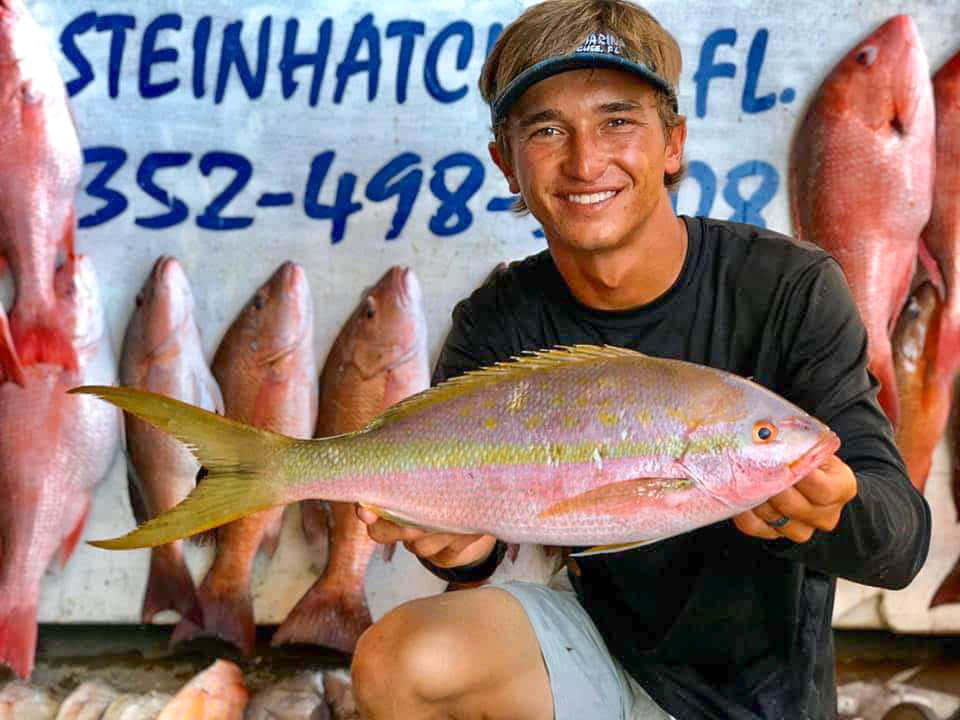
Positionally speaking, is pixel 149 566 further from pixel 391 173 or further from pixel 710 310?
pixel 710 310

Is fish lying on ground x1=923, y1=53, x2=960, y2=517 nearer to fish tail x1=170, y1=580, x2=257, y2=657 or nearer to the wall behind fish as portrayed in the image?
the wall behind fish

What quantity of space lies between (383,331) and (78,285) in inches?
35.7

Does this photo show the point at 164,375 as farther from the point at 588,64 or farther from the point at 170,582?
the point at 588,64

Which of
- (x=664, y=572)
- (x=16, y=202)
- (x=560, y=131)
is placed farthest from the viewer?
(x=16, y=202)

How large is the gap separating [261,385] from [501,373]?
1480 millimetres

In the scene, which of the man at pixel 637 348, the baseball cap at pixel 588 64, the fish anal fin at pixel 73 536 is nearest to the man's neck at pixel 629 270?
the man at pixel 637 348

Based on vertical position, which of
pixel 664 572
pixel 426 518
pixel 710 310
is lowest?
pixel 664 572

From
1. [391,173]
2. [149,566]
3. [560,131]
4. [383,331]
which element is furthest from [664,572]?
[149,566]

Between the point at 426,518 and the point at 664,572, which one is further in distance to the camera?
the point at 664,572

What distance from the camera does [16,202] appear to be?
286 centimetres

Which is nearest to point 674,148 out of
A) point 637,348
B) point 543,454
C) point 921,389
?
point 637,348

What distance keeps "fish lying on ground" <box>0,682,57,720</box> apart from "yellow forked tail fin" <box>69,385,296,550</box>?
5.64 ft

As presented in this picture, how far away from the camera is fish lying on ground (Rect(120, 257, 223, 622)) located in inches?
114

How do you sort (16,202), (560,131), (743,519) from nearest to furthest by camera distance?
1. (743,519)
2. (560,131)
3. (16,202)
